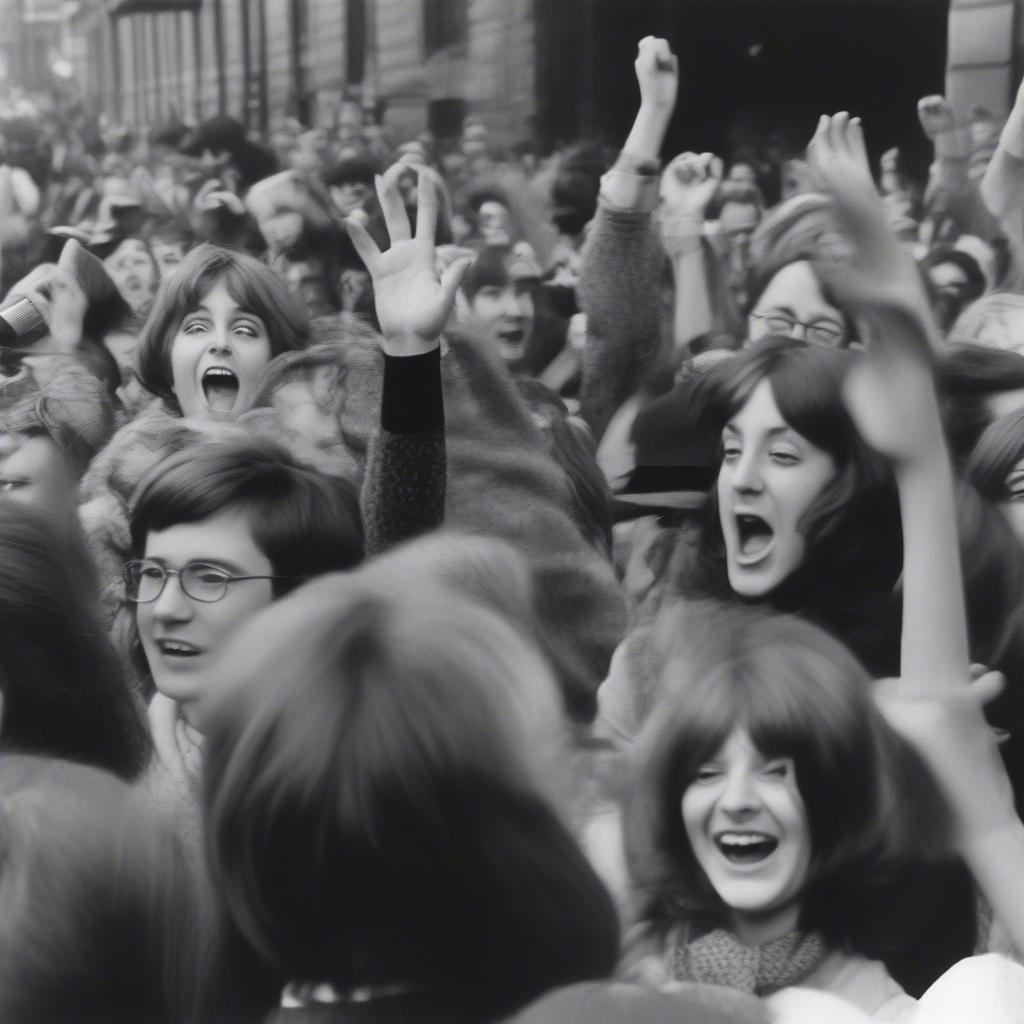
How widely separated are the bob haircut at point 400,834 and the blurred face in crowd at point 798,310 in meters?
2.05

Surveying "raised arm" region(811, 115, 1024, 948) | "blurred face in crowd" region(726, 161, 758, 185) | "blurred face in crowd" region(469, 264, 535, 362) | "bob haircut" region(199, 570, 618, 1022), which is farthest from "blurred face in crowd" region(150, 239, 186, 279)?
"bob haircut" region(199, 570, 618, 1022)

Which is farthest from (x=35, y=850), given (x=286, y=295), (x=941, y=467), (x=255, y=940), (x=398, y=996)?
(x=286, y=295)

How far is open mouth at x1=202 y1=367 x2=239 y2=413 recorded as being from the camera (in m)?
3.38

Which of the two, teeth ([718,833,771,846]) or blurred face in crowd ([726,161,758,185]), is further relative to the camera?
blurred face in crowd ([726,161,758,185])

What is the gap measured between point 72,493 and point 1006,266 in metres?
2.28

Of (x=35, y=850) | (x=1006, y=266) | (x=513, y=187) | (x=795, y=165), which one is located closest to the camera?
(x=35, y=850)

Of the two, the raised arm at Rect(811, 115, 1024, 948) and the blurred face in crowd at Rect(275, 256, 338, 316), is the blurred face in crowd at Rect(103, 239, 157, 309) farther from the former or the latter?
the raised arm at Rect(811, 115, 1024, 948)

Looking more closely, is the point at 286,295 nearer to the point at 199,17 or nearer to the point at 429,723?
the point at 429,723

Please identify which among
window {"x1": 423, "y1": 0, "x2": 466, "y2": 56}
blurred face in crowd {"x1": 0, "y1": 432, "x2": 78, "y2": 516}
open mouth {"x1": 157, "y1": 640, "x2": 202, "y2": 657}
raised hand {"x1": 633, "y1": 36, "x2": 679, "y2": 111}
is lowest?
open mouth {"x1": 157, "y1": 640, "x2": 202, "y2": 657}

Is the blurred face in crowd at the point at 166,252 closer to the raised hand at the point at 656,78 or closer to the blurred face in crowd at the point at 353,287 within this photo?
the blurred face in crowd at the point at 353,287

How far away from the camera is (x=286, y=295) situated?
136 inches

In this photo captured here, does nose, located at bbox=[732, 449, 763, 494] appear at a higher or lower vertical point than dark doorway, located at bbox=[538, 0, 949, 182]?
lower

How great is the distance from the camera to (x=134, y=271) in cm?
537

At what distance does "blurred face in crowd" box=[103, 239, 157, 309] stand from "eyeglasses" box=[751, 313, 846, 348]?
2.48m
